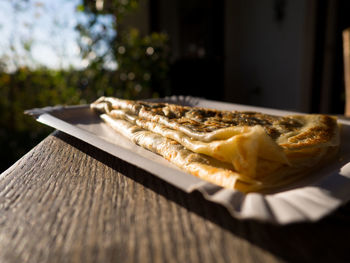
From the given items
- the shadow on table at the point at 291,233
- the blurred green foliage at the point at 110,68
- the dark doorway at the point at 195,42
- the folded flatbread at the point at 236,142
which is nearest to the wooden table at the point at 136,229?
the shadow on table at the point at 291,233

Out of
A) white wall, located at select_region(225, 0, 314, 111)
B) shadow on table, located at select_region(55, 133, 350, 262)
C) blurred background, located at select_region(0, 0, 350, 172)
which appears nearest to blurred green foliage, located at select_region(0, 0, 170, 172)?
blurred background, located at select_region(0, 0, 350, 172)

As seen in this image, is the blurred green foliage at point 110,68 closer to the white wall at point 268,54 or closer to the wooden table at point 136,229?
the white wall at point 268,54

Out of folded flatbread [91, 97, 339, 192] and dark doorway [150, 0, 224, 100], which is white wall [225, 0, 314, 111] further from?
folded flatbread [91, 97, 339, 192]

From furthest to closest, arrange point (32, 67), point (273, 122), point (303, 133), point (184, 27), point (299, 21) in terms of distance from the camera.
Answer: point (184, 27) → point (32, 67) → point (299, 21) → point (273, 122) → point (303, 133)

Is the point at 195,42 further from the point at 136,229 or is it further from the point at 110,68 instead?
the point at 136,229

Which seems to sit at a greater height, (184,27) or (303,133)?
(184,27)

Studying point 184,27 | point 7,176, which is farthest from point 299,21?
point 7,176

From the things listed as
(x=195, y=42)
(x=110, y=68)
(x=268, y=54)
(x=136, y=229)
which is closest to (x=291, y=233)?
(x=136, y=229)

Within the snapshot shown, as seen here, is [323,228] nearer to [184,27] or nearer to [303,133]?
[303,133]
